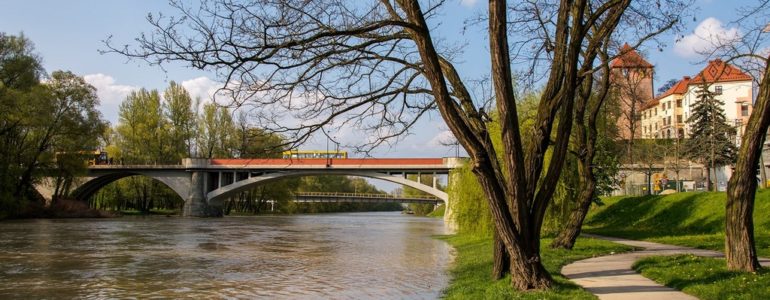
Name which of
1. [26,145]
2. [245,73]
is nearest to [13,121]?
[26,145]

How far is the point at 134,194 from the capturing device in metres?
68.3

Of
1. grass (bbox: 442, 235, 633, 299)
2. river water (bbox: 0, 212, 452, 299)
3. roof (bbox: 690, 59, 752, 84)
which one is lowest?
river water (bbox: 0, 212, 452, 299)

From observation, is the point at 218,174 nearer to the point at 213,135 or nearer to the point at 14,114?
the point at 213,135

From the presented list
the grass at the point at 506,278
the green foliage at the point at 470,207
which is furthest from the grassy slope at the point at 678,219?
the green foliage at the point at 470,207

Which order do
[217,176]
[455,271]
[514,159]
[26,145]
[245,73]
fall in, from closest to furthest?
[245,73], [514,159], [455,271], [26,145], [217,176]

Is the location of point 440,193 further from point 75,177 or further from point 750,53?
point 750,53

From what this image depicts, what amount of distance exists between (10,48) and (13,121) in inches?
246

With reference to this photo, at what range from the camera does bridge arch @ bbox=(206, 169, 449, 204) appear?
2263 inches

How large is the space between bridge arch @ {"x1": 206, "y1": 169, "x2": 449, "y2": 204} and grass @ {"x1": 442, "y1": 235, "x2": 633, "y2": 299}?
3563 cm

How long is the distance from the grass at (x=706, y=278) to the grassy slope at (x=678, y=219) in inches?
201

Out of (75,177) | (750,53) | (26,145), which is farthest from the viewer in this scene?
(75,177)

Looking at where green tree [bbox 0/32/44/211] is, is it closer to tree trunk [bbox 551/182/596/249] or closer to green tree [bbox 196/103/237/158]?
green tree [bbox 196/103/237/158]

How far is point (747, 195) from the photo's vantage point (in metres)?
9.80

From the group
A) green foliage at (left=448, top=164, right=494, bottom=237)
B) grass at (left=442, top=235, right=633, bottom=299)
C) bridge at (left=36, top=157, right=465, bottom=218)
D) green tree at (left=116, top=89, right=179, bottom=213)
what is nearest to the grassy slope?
grass at (left=442, top=235, right=633, bottom=299)
